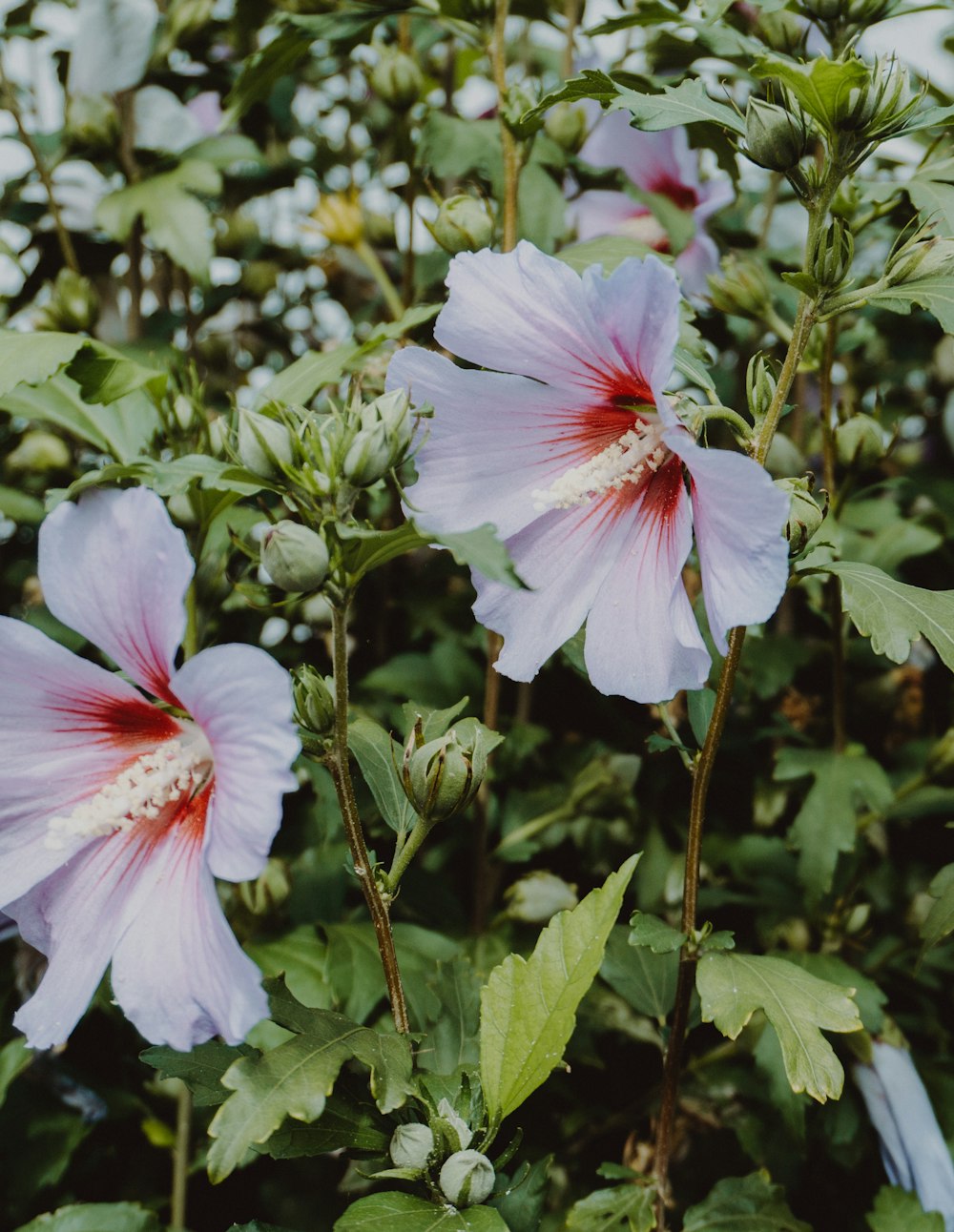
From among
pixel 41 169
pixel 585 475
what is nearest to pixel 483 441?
pixel 585 475

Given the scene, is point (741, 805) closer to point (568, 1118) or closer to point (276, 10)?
point (568, 1118)

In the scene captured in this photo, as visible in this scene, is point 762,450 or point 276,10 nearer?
point 762,450

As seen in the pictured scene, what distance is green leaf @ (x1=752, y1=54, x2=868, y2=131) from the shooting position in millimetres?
639

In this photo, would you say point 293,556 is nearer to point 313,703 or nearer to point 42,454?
point 313,703

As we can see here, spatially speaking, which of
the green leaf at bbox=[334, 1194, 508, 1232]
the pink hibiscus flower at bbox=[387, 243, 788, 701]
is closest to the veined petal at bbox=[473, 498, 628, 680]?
the pink hibiscus flower at bbox=[387, 243, 788, 701]

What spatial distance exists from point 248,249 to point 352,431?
97 cm

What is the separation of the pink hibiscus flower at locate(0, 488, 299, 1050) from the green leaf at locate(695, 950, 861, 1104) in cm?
30

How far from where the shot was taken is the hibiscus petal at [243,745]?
21.9 inches

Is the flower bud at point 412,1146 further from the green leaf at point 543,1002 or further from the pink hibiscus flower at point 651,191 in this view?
the pink hibiscus flower at point 651,191

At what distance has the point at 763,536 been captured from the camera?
607 millimetres

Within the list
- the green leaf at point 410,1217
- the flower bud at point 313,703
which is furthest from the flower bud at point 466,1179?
the flower bud at point 313,703

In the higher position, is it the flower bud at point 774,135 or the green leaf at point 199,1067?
the flower bud at point 774,135

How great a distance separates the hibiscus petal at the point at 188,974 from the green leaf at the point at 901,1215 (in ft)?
1.99

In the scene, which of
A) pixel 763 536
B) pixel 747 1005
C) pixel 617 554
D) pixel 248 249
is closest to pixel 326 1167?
pixel 747 1005
